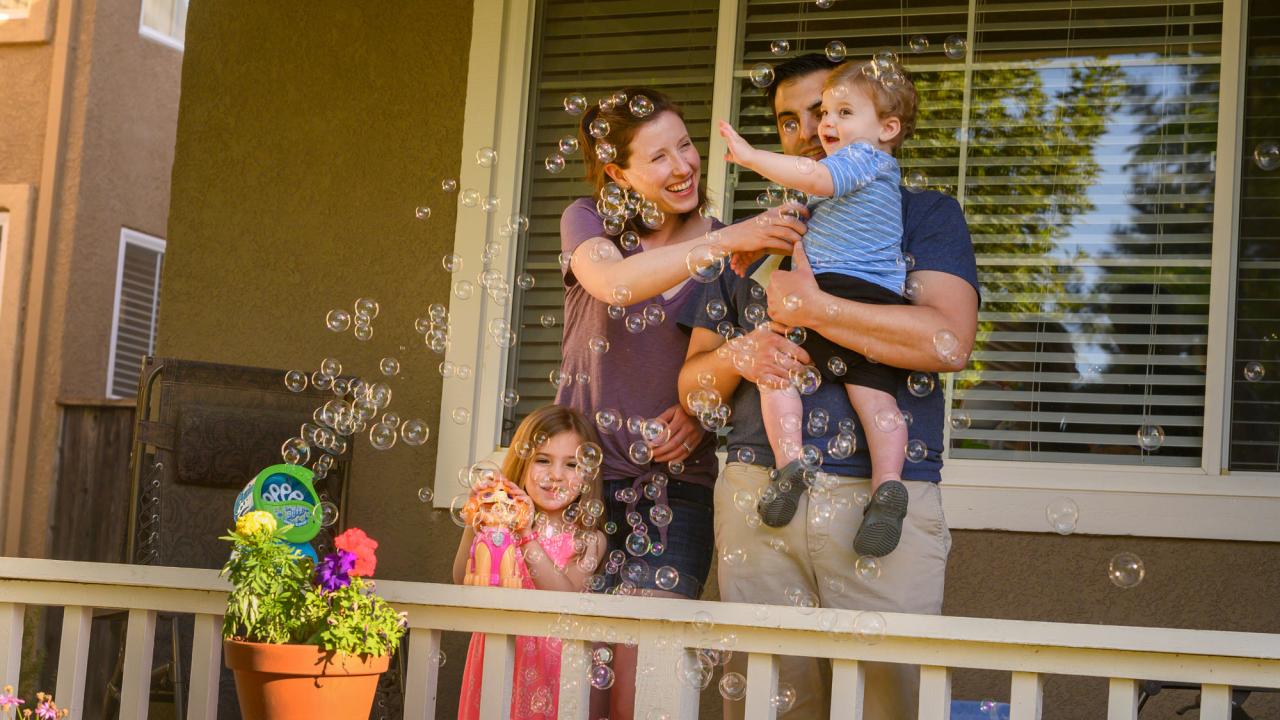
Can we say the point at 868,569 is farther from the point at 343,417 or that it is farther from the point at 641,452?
the point at 343,417

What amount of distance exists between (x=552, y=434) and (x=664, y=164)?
0.68 metres

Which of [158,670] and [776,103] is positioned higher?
[776,103]

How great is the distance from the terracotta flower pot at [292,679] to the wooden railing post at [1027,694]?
1.19 meters

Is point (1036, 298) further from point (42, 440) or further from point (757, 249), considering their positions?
point (42, 440)

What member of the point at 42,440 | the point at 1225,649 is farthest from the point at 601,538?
the point at 42,440

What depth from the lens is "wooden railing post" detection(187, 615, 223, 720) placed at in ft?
9.22

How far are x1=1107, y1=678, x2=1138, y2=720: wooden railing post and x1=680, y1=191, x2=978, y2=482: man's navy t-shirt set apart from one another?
50 centimetres

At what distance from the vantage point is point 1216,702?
7.78ft

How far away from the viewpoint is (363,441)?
16.1ft

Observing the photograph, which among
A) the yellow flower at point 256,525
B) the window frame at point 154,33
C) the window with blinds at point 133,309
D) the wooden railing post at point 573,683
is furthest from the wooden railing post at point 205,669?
the window frame at point 154,33

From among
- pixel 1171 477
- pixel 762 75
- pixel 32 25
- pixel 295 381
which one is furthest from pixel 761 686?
pixel 32 25

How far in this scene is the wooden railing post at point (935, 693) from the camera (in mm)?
2488

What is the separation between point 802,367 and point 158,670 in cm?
267

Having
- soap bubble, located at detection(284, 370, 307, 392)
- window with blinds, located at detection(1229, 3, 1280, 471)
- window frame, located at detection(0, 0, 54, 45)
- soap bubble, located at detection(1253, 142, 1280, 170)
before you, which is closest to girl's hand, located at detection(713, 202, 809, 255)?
soap bubble, located at detection(1253, 142, 1280, 170)
